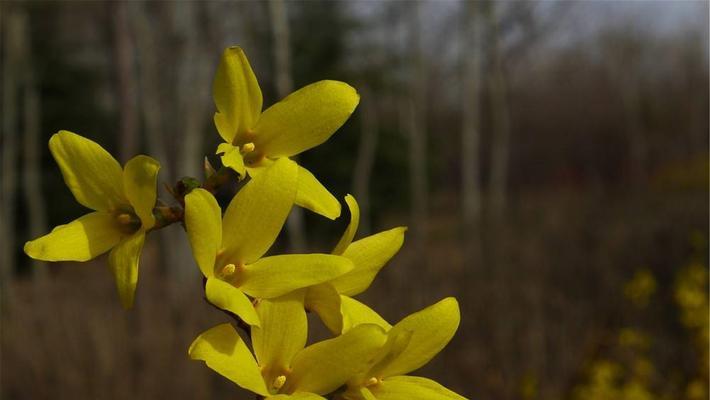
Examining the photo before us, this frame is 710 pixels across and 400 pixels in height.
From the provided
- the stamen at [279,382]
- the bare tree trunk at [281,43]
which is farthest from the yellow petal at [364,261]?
the bare tree trunk at [281,43]

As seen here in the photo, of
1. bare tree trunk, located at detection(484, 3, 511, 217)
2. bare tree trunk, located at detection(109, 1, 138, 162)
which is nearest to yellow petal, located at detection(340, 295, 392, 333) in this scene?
bare tree trunk, located at detection(109, 1, 138, 162)

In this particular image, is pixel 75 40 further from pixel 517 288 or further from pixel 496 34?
pixel 517 288

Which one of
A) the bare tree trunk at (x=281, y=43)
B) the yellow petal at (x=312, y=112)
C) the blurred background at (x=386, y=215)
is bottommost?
the blurred background at (x=386, y=215)

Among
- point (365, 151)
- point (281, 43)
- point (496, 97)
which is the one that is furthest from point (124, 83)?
point (496, 97)

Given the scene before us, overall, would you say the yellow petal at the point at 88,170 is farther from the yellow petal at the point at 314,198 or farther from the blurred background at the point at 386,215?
the blurred background at the point at 386,215

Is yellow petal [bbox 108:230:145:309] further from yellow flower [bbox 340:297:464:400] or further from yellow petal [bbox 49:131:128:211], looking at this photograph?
yellow flower [bbox 340:297:464:400]

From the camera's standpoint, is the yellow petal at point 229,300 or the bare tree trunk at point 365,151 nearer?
the yellow petal at point 229,300

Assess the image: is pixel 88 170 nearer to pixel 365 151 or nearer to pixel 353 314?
pixel 353 314
